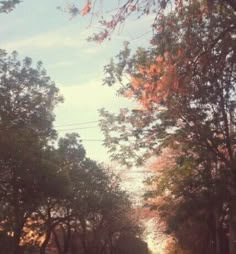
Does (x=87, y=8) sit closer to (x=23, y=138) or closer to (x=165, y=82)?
(x=165, y=82)

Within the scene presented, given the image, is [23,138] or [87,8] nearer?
[87,8]

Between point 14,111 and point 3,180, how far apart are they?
11.4 ft

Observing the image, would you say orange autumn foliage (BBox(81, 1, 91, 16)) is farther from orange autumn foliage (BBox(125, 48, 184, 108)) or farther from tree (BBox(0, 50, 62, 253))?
tree (BBox(0, 50, 62, 253))

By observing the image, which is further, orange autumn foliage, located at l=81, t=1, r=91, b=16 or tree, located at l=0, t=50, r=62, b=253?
tree, located at l=0, t=50, r=62, b=253

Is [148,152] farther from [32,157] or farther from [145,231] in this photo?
[145,231]

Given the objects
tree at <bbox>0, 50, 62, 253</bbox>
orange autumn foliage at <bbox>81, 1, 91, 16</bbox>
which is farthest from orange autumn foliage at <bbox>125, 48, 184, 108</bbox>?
tree at <bbox>0, 50, 62, 253</bbox>

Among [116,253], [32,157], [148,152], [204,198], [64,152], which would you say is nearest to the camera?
[148,152]

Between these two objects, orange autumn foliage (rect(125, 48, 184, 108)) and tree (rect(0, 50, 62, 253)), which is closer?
orange autumn foliage (rect(125, 48, 184, 108))

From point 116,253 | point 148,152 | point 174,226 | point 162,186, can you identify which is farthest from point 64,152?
point 116,253

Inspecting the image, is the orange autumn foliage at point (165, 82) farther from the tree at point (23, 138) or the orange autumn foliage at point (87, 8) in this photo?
the tree at point (23, 138)

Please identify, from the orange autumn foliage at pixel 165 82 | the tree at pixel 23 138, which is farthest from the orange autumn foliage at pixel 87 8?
the tree at pixel 23 138

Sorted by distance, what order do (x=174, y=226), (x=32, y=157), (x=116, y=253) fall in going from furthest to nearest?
(x=116, y=253) < (x=174, y=226) < (x=32, y=157)

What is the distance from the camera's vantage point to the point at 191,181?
982 inches

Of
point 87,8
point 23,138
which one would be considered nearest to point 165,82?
point 87,8
